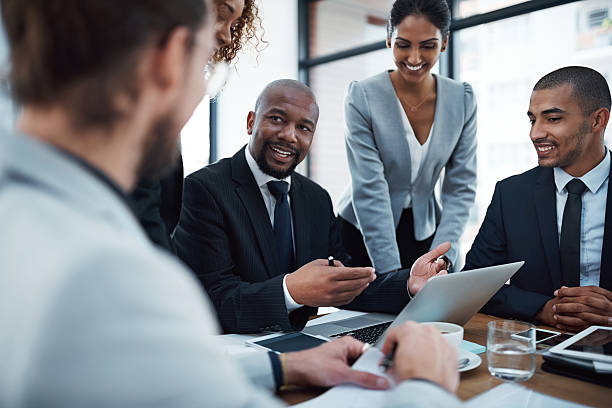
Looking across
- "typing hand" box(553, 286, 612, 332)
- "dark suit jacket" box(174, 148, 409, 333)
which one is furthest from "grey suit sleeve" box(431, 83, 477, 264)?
"typing hand" box(553, 286, 612, 332)

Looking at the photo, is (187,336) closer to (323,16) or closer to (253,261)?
(253,261)

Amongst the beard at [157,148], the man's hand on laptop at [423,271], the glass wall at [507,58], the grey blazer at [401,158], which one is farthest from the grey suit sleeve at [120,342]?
the glass wall at [507,58]

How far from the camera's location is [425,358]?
2.48 ft

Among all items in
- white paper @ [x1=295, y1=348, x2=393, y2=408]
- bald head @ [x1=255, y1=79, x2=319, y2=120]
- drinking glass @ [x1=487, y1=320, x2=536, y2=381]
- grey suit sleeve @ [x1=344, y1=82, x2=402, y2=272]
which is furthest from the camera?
grey suit sleeve @ [x1=344, y1=82, x2=402, y2=272]

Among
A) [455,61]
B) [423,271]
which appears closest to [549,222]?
[423,271]

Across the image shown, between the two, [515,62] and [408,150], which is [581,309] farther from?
[515,62]

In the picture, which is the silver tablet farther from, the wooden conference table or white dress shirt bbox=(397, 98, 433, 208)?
white dress shirt bbox=(397, 98, 433, 208)

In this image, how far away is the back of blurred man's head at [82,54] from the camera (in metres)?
0.53

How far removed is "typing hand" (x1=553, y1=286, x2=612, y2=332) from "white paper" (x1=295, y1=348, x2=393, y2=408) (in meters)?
0.80

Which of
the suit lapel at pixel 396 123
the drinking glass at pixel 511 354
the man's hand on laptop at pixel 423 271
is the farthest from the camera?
the suit lapel at pixel 396 123

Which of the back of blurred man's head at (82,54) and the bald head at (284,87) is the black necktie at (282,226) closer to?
the bald head at (284,87)

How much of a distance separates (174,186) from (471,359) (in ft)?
3.13

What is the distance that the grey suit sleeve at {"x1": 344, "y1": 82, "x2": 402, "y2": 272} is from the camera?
224 cm

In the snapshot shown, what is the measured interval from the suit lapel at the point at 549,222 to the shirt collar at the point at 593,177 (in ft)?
0.10
